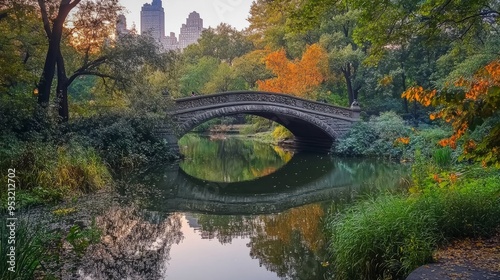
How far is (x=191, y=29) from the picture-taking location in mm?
112875

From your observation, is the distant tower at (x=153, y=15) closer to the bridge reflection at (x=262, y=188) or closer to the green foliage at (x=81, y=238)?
the bridge reflection at (x=262, y=188)

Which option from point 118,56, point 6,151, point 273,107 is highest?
point 118,56

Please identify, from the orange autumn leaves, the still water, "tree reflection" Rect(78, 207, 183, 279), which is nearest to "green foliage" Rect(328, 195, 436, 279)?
the still water

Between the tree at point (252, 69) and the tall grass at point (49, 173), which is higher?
the tree at point (252, 69)

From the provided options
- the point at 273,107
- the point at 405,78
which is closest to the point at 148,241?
the point at 273,107

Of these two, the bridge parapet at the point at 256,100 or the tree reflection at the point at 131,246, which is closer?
the tree reflection at the point at 131,246

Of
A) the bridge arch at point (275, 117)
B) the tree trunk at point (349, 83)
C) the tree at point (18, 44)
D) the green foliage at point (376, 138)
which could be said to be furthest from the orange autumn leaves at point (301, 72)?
the tree at point (18, 44)

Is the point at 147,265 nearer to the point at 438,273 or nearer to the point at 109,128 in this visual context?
the point at 438,273

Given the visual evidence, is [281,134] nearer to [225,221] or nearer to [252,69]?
[252,69]

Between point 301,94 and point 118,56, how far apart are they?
1082 cm

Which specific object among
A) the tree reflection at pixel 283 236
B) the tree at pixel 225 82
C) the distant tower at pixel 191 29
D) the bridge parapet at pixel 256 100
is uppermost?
the distant tower at pixel 191 29

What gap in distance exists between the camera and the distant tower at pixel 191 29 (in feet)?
367

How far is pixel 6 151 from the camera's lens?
8.36m

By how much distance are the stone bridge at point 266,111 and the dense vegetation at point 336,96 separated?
2.55ft
